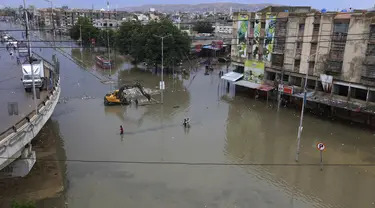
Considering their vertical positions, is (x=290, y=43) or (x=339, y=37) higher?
(x=339, y=37)

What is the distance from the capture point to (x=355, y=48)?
1034 inches

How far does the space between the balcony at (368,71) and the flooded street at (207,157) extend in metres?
4.21

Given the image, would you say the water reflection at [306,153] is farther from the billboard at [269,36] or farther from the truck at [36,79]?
the truck at [36,79]

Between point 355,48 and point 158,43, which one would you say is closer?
point 355,48

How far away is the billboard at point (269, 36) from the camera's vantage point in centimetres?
3236

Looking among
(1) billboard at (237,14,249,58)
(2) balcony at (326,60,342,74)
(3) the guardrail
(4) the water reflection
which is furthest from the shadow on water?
(2) balcony at (326,60,342,74)

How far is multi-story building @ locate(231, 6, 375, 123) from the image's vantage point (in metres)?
26.0

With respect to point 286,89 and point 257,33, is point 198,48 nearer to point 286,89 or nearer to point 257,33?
point 257,33

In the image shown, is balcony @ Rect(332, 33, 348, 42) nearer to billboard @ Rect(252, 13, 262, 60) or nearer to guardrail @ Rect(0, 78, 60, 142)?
billboard @ Rect(252, 13, 262, 60)

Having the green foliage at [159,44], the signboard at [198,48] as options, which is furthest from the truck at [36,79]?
the signboard at [198,48]

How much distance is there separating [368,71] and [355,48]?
80.6 inches

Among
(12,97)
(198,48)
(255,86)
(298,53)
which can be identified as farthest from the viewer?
(198,48)

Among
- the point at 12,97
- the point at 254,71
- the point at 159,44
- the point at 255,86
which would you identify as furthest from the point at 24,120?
the point at 159,44

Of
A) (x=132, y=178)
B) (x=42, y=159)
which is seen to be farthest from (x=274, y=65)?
(x=42, y=159)
